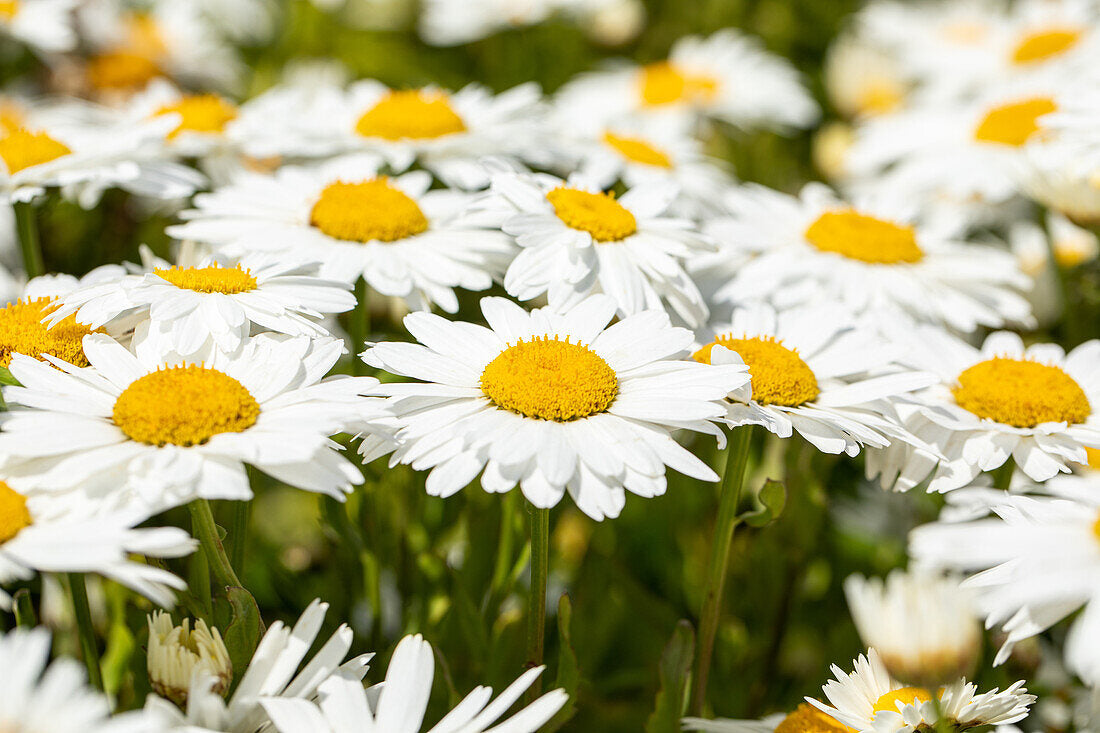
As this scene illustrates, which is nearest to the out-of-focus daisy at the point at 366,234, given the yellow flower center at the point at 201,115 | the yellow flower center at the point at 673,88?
the yellow flower center at the point at 201,115

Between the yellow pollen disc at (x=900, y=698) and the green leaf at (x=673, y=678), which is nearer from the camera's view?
the yellow pollen disc at (x=900, y=698)

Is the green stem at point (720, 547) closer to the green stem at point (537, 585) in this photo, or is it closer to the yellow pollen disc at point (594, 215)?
the green stem at point (537, 585)

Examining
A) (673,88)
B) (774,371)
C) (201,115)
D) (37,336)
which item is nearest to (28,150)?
(201,115)

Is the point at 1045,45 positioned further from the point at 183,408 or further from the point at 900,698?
the point at 183,408

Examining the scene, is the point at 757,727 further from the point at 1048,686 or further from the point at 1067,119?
the point at 1067,119

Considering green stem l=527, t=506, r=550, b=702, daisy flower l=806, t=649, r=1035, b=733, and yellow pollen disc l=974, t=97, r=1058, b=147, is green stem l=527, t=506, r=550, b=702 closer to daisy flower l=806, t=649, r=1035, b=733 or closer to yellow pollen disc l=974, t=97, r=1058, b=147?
daisy flower l=806, t=649, r=1035, b=733

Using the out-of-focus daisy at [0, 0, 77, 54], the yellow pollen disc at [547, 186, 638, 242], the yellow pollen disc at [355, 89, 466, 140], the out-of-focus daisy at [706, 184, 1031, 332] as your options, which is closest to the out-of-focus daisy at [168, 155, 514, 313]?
the yellow pollen disc at [547, 186, 638, 242]

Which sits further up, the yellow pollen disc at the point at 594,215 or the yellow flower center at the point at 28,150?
the yellow flower center at the point at 28,150
